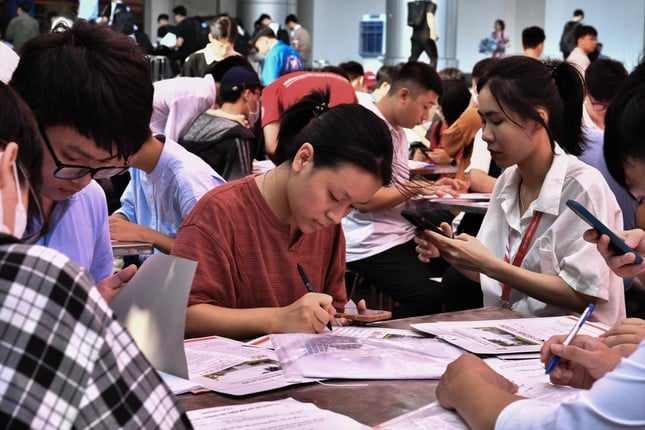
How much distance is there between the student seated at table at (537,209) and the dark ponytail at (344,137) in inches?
25.3

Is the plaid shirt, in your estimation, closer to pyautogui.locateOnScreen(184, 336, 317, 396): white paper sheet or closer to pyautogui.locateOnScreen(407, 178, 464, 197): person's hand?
pyautogui.locateOnScreen(184, 336, 317, 396): white paper sheet

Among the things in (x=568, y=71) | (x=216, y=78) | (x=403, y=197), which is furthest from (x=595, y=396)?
(x=216, y=78)

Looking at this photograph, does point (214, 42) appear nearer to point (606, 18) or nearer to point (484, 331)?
point (484, 331)

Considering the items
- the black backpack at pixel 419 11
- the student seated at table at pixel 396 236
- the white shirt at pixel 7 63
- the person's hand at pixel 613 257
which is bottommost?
the student seated at table at pixel 396 236

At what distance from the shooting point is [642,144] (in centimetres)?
171

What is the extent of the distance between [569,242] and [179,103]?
107 inches

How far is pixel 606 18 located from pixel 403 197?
56.1 ft

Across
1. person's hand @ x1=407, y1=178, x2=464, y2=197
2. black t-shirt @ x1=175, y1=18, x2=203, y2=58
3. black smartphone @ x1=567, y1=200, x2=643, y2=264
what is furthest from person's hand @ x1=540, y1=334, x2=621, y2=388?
black t-shirt @ x1=175, y1=18, x2=203, y2=58

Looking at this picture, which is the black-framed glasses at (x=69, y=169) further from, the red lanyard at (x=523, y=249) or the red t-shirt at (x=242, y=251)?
the red lanyard at (x=523, y=249)

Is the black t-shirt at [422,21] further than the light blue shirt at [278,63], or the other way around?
the black t-shirt at [422,21]

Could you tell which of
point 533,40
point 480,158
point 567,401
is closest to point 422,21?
point 533,40

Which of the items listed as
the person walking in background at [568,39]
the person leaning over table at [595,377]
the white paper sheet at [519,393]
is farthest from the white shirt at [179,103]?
the person walking in background at [568,39]

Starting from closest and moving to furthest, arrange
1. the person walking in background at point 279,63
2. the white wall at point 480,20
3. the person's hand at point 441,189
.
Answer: the person's hand at point 441,189
the person walking in background at point 279,63
the white wall at point 480,20

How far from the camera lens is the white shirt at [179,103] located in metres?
4.94
